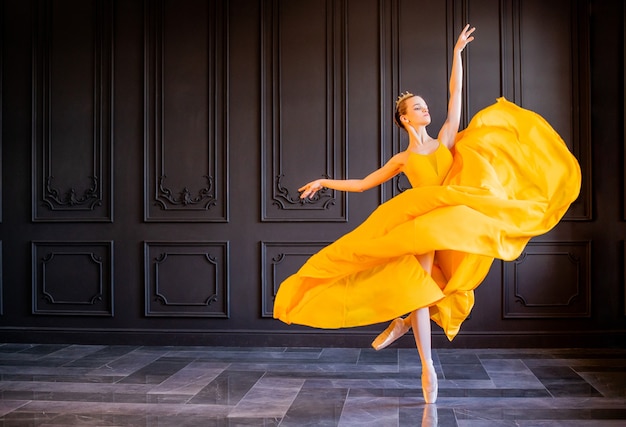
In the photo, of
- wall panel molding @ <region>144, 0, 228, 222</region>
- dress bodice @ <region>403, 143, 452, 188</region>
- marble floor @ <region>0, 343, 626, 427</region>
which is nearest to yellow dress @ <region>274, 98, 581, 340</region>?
dress bodice @ <region>403, 143, 452, 188</region>

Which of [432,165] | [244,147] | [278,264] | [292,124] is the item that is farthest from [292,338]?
[432,165]

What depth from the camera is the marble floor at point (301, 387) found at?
3496mm

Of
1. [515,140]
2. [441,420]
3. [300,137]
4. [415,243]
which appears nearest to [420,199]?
[415,243]

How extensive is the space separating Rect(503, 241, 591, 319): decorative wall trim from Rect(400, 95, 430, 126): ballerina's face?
2.10m

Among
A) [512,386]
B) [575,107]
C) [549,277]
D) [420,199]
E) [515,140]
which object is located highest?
[575,107]

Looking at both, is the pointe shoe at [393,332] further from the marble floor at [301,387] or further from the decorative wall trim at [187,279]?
the decorative wall trim at [187,279]

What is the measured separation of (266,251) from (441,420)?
2.61 metres

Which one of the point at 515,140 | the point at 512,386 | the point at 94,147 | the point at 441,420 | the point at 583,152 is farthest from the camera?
the point at 94,147

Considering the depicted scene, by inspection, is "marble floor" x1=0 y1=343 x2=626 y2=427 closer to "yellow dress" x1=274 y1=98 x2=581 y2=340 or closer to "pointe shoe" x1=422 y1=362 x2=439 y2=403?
"pointe shoe" x1=422 y1=362 x2=439 y2=403

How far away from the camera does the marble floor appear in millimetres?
3496

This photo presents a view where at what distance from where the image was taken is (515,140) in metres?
3.74

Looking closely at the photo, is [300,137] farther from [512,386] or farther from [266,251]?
[512,386]

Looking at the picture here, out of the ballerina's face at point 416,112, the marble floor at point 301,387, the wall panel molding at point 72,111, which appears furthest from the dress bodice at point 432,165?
the wall panel molding at point 72,111

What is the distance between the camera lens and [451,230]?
3.40 metres
